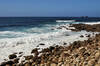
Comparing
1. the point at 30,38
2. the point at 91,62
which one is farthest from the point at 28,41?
the point at 91,62

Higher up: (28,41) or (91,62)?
(91,62)

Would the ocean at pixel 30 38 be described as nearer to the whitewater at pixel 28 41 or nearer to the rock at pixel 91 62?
the whitewater at pixel 28 41

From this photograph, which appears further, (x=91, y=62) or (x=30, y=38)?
(x=30, y=38)

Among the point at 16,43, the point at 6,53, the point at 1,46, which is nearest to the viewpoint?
the point at 6,53

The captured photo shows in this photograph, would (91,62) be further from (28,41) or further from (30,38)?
(30,38)

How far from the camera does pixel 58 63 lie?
545cm

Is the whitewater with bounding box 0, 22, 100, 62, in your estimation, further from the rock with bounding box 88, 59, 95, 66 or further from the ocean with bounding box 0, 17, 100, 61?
the rock with bounding box 88, 59, 95, 66

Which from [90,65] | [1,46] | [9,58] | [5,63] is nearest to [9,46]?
[1,46]

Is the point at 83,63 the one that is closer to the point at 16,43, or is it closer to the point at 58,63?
the point at 58,63

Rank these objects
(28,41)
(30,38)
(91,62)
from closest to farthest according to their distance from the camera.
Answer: (91,62) → (28,41) → (30,38)

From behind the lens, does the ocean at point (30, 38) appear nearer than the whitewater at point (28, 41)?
No

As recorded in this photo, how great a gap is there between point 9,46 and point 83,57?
6.42 m

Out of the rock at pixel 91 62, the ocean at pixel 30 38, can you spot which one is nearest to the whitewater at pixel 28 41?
the ocean at pixel 30 38

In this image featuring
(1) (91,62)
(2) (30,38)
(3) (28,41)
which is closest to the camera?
(1) (91,62)
